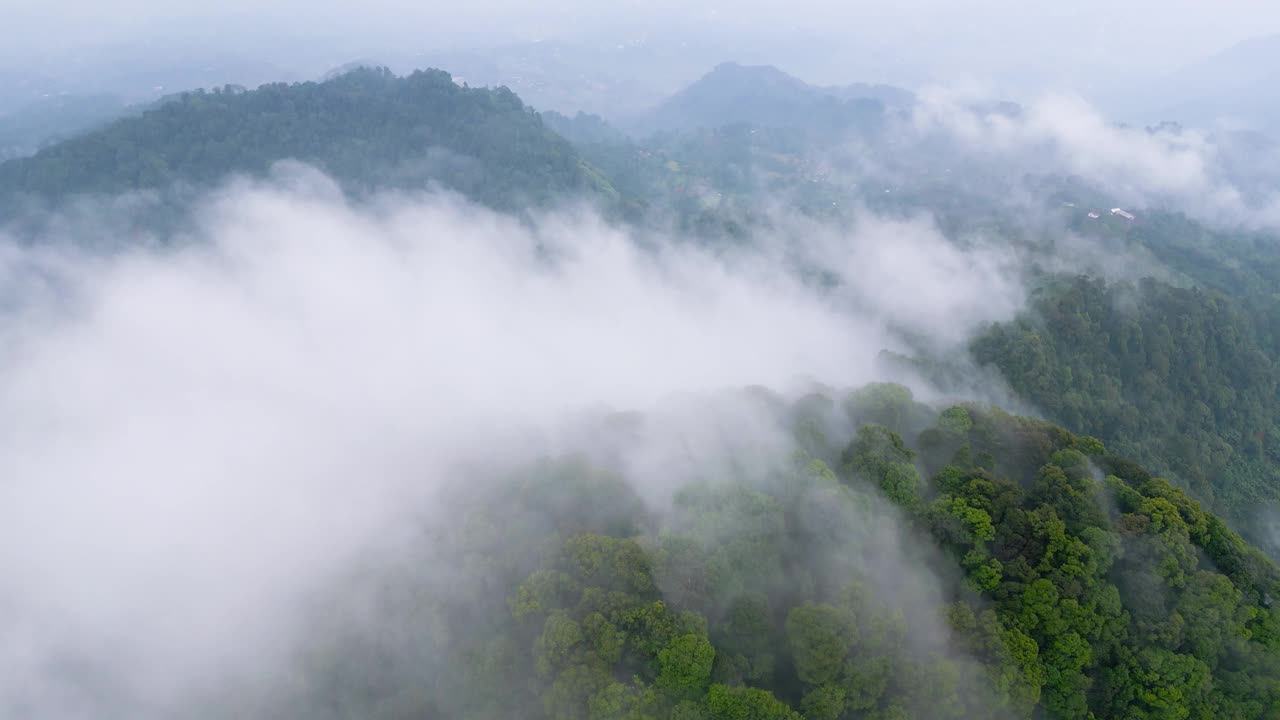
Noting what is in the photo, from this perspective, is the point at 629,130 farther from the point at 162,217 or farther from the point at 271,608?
the point at 271,608

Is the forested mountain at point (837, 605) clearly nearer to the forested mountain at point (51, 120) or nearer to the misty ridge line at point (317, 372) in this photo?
the misty ridge line at point (317, 372)

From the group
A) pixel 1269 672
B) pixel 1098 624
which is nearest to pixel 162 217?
pixel 1098 624

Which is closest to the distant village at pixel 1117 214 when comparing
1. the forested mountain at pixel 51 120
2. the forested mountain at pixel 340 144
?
the forested mountain at pixel 340 144

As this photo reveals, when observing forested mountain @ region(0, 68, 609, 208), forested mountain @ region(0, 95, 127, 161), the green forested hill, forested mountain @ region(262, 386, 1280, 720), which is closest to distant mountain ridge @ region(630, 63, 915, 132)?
forested mountain @ region(0, 68, 609, 208)

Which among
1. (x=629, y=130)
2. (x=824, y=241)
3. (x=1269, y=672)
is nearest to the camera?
(x=1269, y=672)

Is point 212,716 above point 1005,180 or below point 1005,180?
above

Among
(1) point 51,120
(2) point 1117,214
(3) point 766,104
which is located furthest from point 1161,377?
(1) point 51,120

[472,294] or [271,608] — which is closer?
[271,608]
